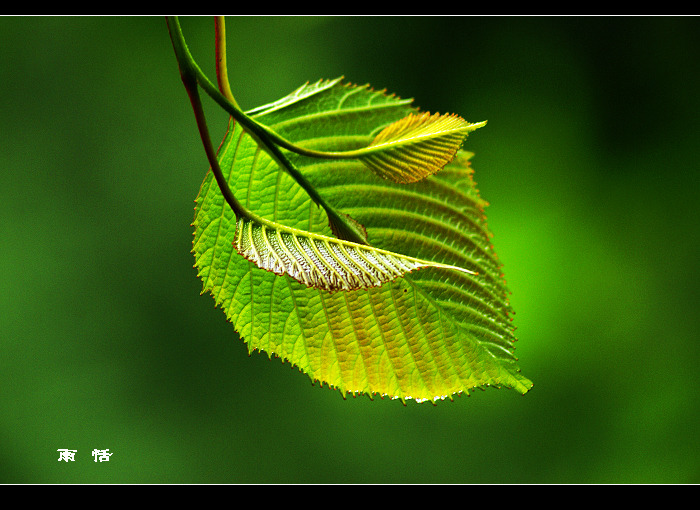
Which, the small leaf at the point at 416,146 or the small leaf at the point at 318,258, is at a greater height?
the small leaf at the point at 416,146

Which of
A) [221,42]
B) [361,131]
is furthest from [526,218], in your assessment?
[221,42]

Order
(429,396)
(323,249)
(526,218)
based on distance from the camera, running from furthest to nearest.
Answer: (526,218)
(429,396)
(323,249)

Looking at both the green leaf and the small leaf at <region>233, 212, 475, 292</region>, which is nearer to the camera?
the small leaf at <region>233, 212, 475, 292</region>

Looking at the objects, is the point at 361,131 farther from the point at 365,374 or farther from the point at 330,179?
the point at 365,374

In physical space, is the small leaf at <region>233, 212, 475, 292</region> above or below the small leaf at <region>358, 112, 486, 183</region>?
below

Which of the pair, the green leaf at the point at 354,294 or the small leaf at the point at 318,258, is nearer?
the small leaf at the point at 318,258
